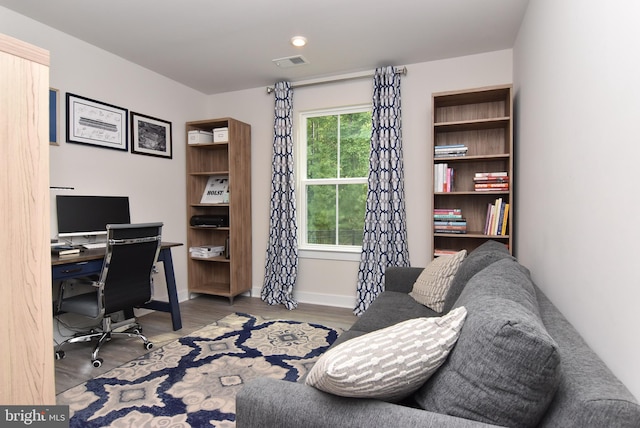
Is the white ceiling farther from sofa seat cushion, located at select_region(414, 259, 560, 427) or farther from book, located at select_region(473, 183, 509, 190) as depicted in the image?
sofa seat cushion, located at select_region(414, 259, 560, 427)

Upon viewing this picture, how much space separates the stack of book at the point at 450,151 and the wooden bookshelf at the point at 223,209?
2223 millimetres

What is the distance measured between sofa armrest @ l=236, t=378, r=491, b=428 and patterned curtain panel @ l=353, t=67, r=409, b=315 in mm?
2707

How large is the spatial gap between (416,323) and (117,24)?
3163 millimetres

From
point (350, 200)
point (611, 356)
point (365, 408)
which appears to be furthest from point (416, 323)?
point (350, 200)

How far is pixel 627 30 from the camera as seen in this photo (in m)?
1.02

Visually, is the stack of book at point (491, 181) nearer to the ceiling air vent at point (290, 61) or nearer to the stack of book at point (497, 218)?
the stack of book at point (497, 218)

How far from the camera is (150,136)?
12.3 feet

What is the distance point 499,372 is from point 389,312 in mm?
1419

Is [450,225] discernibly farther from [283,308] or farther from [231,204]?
[231,204]

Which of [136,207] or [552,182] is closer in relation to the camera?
[552,182]

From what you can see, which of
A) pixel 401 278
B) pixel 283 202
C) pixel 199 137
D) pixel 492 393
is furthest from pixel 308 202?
pixel 492 393

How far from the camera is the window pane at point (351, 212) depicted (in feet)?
13.0

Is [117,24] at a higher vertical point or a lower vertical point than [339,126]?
higher

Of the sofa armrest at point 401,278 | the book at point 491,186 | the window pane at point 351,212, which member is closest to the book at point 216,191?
the window pane at point 351,212
